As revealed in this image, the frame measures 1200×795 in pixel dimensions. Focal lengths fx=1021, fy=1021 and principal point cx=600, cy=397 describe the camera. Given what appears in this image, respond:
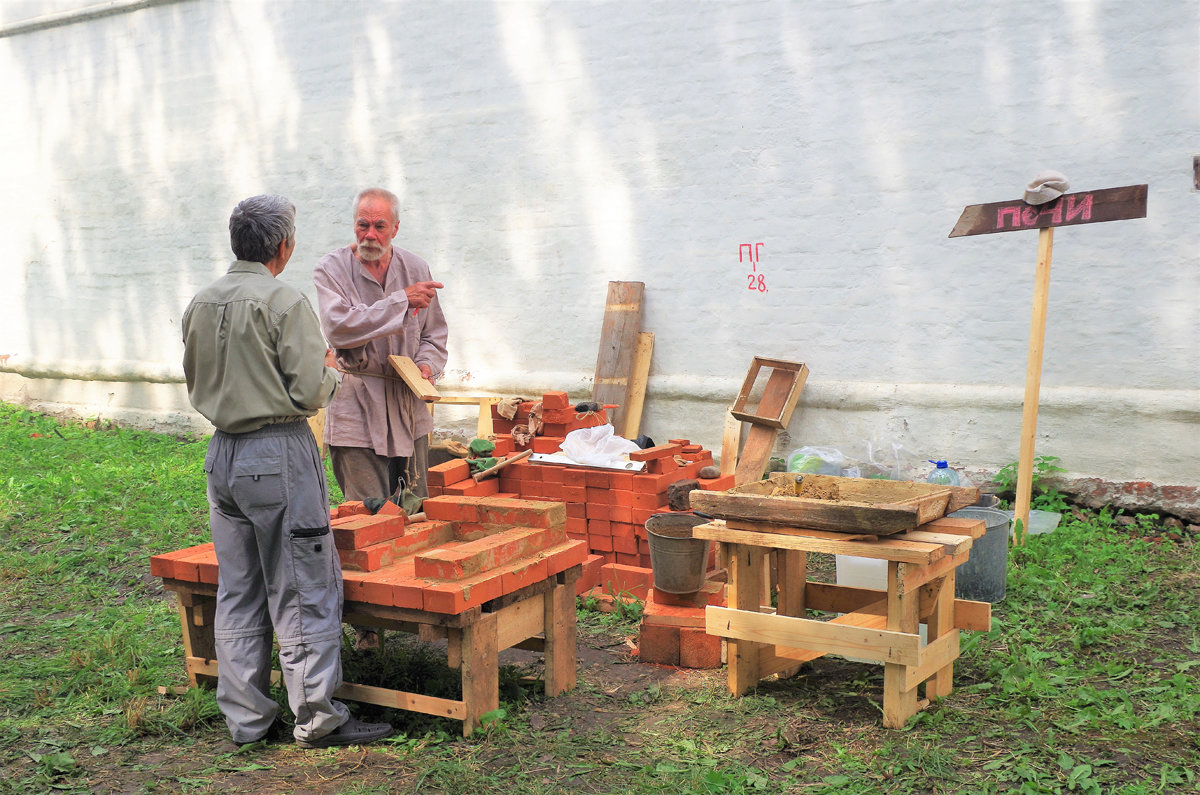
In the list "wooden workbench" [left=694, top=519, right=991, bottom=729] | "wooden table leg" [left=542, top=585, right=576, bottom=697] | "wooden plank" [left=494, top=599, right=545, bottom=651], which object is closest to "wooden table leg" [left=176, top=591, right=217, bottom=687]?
"wooden plank" [left=494, top=599, right=545, bottom=651]

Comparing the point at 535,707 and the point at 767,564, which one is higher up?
the point at 767,564

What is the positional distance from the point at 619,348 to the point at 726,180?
1533mm

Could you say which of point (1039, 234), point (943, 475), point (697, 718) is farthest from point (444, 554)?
point (1039, 234)

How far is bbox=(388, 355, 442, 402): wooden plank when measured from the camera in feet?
17.2

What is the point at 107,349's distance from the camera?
1178 centimetres

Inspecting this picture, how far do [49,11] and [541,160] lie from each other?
7.02m

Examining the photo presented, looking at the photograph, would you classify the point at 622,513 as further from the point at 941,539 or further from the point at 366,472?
the point at 941,539

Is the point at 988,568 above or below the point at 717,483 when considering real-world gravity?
below

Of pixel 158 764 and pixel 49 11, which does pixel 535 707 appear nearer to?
pixel 158 764

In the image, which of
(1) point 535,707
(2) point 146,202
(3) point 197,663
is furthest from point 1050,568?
(2) point 146,202

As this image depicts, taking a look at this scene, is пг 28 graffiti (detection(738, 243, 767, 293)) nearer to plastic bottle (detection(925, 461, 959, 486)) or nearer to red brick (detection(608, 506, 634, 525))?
plastic bottle (detection(925, 461, 959, 486))

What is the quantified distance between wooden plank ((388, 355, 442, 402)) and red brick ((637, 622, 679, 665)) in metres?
1.63

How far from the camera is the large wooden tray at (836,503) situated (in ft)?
12.2

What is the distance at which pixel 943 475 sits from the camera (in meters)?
6.39
